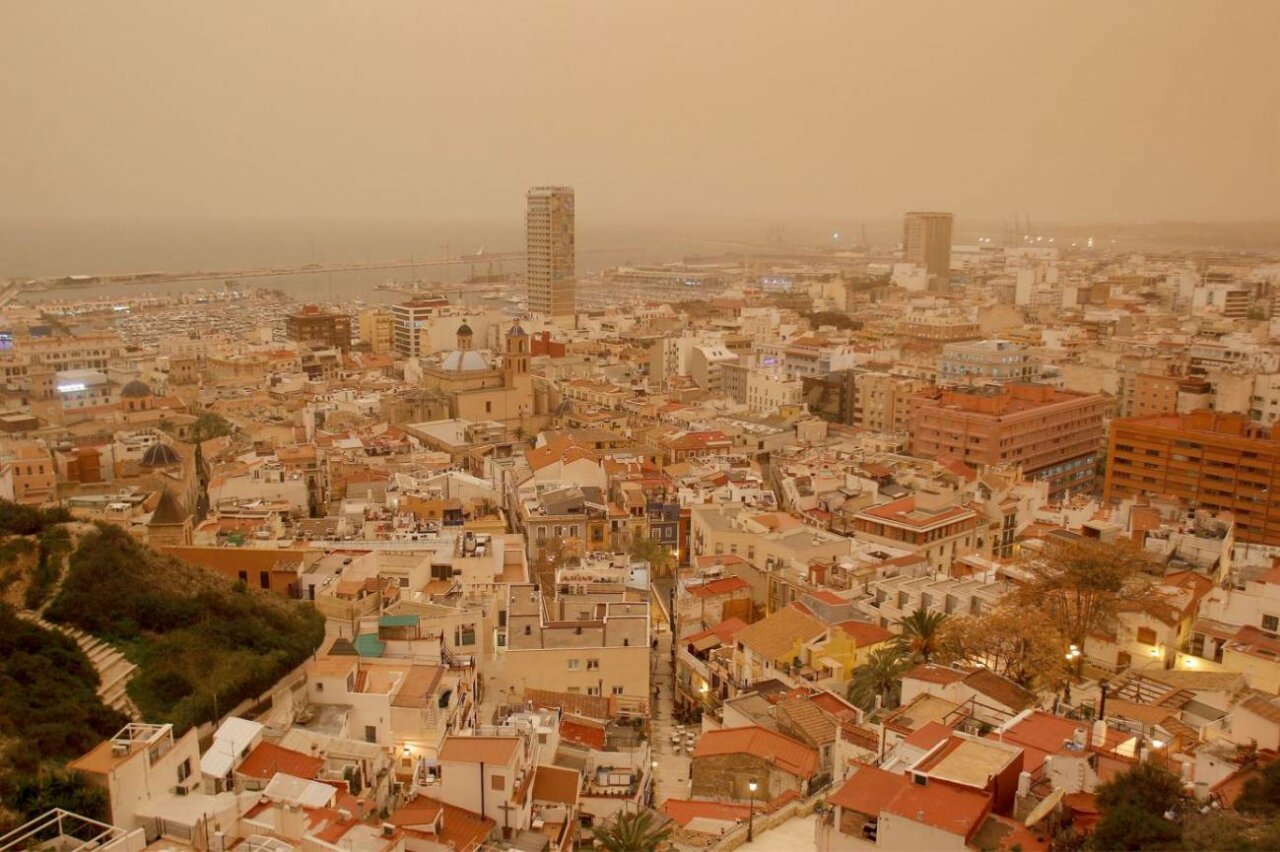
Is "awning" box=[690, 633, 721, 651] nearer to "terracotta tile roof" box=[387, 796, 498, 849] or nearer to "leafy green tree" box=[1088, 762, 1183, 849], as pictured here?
"terracotta tile roof" box=[387, 796, 498, 849]

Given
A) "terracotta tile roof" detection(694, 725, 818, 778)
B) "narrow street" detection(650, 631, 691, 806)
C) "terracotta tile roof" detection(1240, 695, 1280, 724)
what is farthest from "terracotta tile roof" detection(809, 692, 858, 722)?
"terracotta tile roof" detection(1240, 695, 1280, 724)

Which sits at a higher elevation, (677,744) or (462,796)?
(462,796)

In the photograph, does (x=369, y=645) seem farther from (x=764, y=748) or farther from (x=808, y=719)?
(x=808, y=719)

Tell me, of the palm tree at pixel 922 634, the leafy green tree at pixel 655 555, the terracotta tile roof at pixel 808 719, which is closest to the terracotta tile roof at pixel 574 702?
the terracotta tile roof at pixel 808 719

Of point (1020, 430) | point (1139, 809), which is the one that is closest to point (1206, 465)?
point (1020, 430)

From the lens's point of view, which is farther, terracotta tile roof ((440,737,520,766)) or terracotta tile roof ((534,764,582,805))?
terracotta tile roof ((534,764,582,805))

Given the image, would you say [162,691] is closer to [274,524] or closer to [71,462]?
[274,524]

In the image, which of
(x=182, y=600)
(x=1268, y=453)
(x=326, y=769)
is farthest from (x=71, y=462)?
(x=1268, y=453)
